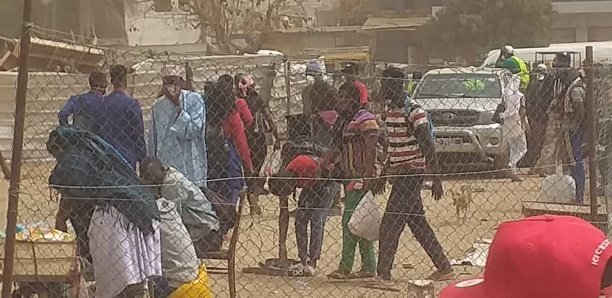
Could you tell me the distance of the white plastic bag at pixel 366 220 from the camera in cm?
779

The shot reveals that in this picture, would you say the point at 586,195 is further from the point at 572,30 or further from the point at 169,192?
the point at 572,30

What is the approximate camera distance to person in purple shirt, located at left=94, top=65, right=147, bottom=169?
7699 mm

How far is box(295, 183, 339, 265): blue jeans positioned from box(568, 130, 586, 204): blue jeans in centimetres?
214

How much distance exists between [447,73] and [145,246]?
34.9ft

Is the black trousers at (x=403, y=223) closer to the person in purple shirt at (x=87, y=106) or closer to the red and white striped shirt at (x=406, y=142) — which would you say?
the red and white striped shirt at (x=406, y=142)

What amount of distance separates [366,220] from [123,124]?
195 centimetres

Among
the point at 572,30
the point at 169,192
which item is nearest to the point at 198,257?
the point at 169,192

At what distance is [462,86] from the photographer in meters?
15.6

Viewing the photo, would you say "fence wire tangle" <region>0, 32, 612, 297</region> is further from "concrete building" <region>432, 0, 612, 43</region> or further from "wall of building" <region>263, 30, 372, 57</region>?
"concrete building" <region>432, 0, 612, 43</region>

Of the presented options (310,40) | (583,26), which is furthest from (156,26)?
(583,26)

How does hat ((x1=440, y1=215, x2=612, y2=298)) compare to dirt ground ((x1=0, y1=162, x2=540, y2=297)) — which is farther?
dirt ground ((x1=0, y1=162, x2=540, y2=297))

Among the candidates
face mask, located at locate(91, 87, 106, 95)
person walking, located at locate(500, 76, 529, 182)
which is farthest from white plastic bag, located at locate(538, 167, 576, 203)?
person walking, located at locate(500, 76, 529, 182)

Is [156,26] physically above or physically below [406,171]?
above

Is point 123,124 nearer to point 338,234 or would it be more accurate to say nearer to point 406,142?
point 406,142
